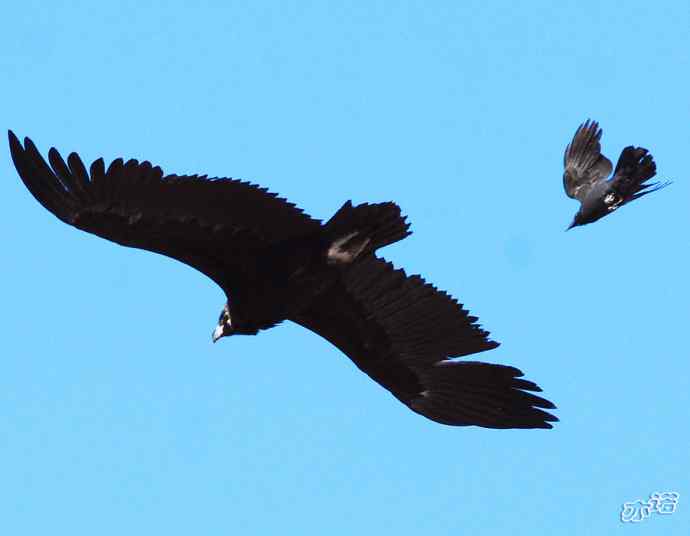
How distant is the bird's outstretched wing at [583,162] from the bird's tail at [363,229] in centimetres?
248

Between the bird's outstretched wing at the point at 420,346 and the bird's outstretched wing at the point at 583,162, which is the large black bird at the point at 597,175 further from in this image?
the bird's outstretched wing at the point at 420,346

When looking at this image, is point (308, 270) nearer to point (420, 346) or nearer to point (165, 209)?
point (165, 209)

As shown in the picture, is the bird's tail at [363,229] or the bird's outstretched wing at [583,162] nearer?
the bird's tail at [363,229]

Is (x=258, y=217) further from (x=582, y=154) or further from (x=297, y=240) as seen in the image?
(x=582, y=154)

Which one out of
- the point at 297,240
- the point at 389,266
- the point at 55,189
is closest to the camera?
the point at 55,189

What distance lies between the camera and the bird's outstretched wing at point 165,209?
1539cm

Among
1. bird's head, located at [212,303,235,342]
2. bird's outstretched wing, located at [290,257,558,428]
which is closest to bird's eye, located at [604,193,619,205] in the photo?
bird's outstretched wing, located at [290,257,558,428]

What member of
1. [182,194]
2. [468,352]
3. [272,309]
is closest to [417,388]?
[468,352]

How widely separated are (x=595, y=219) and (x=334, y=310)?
2.49 m

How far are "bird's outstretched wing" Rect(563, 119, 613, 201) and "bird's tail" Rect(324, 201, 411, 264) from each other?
8.15ft

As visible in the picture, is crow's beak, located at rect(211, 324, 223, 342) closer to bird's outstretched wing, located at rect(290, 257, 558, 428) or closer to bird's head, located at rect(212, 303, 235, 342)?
bird's head, located at rect(212, 303, 235, 342)

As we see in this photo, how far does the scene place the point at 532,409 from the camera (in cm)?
1761

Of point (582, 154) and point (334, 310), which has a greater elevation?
point (582, 154)

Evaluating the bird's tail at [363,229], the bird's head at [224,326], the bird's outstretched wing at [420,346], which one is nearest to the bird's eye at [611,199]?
the bird's outstretched wing at [420,346]
